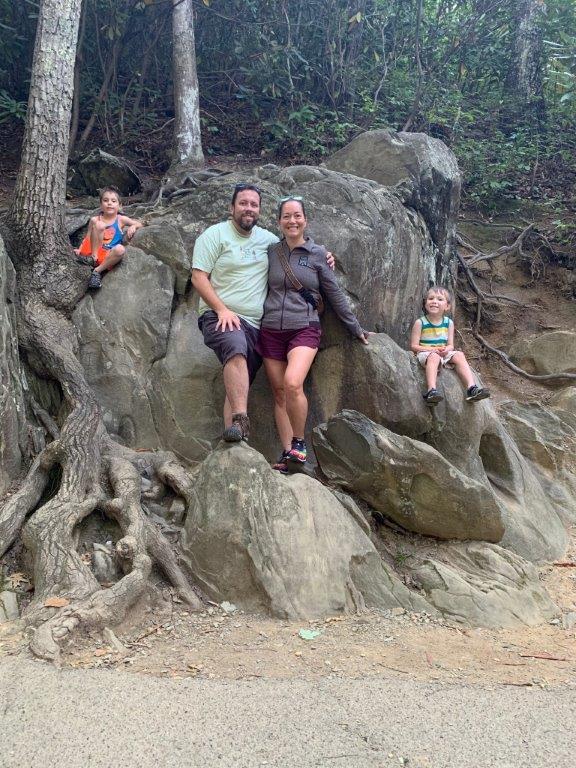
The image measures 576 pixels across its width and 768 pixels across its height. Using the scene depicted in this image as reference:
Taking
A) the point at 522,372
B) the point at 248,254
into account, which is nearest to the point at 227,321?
the point at 248,254

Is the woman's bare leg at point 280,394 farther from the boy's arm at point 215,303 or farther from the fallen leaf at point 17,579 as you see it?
the fallen leaf at point 17,579

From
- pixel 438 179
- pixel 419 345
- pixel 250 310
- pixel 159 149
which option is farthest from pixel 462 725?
pixel 159 149

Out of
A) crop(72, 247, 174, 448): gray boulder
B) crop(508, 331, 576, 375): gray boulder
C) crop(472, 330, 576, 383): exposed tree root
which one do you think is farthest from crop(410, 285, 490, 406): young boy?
crop(508, 331, 576, 375): gray boulder

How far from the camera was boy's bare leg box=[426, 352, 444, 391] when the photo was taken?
568 centimetres

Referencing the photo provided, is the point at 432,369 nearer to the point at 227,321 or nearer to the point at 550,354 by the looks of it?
the point at 227,321

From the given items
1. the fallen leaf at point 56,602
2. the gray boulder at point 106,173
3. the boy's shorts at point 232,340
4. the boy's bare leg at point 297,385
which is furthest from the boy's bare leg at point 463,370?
the gray boulder at point 106,173

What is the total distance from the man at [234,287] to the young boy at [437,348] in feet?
4.80

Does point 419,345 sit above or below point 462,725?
above

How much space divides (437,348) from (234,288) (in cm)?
200

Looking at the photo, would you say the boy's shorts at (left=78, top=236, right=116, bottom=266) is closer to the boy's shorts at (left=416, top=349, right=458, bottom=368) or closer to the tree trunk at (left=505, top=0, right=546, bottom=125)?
the boy's shorts at (left=416, top=349, right=458, bottom=368)

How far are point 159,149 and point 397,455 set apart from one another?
7.20 metres

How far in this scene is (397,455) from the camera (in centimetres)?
519

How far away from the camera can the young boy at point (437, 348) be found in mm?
5742

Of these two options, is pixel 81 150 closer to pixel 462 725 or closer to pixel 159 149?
pixel 159 149
